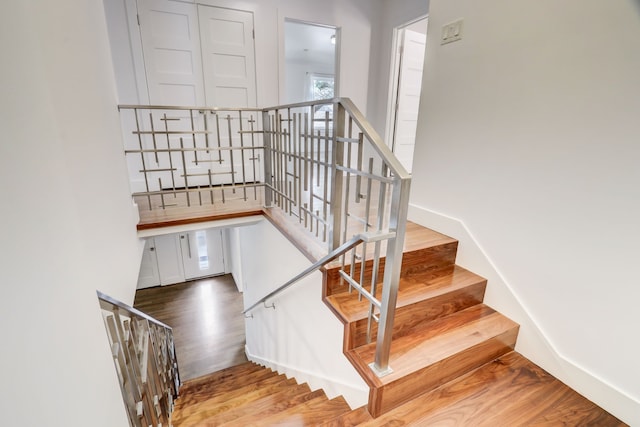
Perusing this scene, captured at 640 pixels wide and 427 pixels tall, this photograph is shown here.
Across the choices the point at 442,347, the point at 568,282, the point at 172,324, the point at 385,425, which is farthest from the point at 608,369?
the point at 172,324

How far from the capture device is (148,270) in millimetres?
5320

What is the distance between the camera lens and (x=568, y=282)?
1506 mm

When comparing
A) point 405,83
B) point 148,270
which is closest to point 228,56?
point 405,83

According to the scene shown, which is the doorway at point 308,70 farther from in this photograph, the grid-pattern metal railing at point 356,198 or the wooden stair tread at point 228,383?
the wooden stair tread at point 228,383

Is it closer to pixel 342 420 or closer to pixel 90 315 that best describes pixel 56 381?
pixel 90 315

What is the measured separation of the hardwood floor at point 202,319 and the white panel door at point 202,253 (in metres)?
0.17

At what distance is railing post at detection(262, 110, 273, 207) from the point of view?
2.51 m

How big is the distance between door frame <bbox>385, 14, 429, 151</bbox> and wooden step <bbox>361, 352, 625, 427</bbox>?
287cm

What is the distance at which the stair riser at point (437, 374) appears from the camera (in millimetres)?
1338

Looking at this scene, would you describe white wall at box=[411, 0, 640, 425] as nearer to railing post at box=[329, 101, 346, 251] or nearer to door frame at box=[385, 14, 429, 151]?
railing post at box=[329, 101, 346, 251]

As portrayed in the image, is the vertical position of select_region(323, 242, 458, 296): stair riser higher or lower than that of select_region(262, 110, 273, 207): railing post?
→ lower

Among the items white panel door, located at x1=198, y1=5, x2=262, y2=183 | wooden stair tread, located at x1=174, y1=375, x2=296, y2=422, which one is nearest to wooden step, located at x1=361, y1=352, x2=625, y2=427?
wooden stair tread, located at x1=174, y1=375, x2=296, y2=422

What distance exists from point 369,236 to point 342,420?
34.0 inches

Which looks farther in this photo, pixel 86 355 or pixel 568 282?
pixel 568 282
